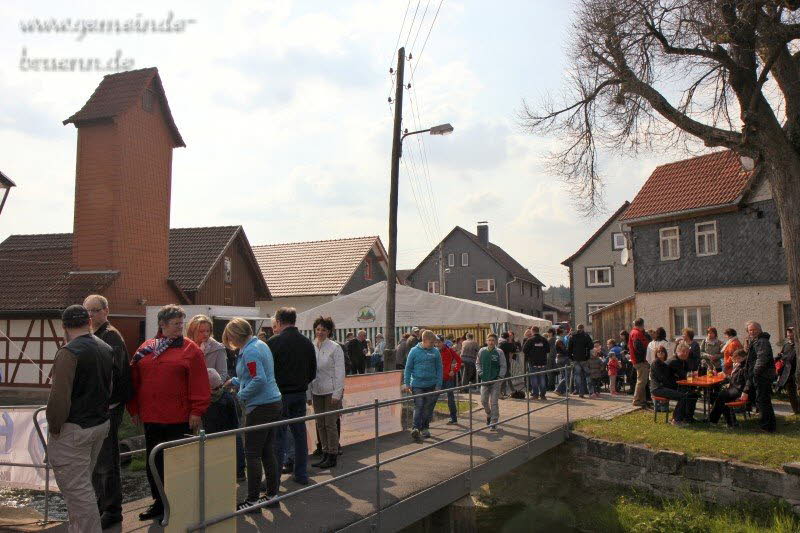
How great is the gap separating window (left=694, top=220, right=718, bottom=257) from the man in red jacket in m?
10.8

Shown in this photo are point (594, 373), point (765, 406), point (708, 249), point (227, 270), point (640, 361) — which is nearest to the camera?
point (765, 406)

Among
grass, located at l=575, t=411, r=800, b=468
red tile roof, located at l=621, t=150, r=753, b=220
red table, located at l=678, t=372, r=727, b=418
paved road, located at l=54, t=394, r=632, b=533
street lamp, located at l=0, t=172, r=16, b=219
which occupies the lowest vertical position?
grass, located at l=575, t=411, r=800, b=468

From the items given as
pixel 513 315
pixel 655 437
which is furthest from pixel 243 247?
pixel 655 437

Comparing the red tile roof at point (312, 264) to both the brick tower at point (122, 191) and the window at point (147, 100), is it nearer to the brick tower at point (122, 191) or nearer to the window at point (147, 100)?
the brick tower at point (122, 191)

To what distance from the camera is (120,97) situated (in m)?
25.9

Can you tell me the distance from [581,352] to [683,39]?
7174 millimetres

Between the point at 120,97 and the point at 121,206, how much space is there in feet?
13.3

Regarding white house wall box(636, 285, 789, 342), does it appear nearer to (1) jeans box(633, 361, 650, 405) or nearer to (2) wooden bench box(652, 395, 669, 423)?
(1) jeans box(633, 361, 650, 405)

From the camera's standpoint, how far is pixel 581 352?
17.2 m

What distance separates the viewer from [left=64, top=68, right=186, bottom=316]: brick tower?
82.0 feet

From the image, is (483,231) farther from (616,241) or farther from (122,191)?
(122,191)

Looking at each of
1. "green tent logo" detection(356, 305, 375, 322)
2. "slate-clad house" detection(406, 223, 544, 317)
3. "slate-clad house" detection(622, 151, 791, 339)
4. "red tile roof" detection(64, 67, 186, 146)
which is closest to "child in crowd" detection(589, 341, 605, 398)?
"green tent logo" detection(356, 305, 375, 322)

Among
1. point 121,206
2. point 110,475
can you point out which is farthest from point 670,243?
point 110,475

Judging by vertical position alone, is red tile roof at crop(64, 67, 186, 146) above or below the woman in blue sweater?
above
